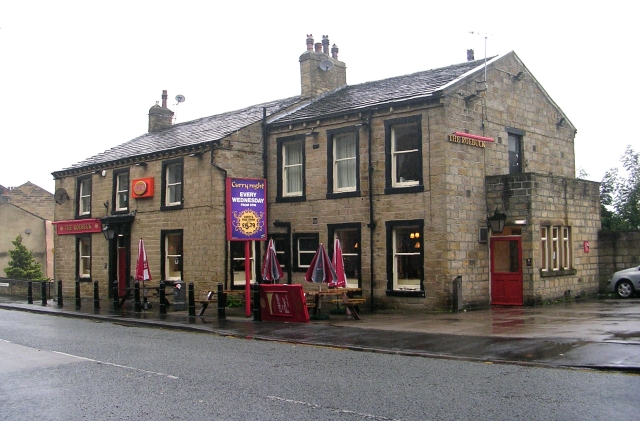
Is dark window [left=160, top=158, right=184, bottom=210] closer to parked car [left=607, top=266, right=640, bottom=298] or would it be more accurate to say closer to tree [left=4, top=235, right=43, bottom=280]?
parked car [left=607, top=266, right=640, bottom=298]

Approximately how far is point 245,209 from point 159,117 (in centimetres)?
1694

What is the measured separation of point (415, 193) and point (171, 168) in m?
10.4

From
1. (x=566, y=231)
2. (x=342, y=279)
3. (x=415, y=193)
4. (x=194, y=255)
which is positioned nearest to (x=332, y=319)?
(x=342, y=279)

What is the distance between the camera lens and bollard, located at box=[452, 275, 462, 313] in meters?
19.4

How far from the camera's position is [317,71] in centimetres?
2695

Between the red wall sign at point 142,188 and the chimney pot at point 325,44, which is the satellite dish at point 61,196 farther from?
the chimney pot at point 325,44

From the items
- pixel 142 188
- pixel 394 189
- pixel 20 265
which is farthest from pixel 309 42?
pixel 20 265

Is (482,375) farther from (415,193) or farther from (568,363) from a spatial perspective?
(415,193)

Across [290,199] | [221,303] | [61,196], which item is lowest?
[221,303]

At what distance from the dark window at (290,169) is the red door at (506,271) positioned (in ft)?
22.9

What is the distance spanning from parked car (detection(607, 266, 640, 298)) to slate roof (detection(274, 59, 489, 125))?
8603 mm

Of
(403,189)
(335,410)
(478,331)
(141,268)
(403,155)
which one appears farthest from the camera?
(141,268)

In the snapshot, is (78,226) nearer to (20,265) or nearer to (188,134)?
(188,134)

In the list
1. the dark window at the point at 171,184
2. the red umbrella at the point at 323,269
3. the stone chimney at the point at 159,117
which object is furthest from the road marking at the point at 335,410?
the stone chimney at the point at 159,117
